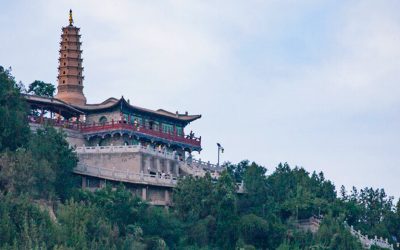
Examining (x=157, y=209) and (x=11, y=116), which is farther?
(x=157, y=209)

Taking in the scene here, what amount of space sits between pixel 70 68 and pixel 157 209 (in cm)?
2102

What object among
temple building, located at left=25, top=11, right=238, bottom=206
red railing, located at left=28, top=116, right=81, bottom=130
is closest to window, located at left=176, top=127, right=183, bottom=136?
temple building, located at left=25, top=11, right=238, bottom=206

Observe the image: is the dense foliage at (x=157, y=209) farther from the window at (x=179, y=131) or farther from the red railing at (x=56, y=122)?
the window at (x=179, y=131)

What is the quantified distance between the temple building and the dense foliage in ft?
6.43

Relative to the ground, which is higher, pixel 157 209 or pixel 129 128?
pixel 129 128

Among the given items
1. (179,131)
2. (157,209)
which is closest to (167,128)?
(179,131)

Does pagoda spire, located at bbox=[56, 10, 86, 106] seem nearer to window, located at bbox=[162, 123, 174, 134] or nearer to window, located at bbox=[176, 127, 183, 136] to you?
window, located at bbox=[162, 123, 174, 134]

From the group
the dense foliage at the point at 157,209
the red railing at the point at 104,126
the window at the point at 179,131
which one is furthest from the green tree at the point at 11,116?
the window at the point at 179,131

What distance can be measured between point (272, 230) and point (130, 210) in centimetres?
988

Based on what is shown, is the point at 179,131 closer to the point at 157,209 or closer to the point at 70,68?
the point at 70,68

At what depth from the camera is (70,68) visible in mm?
90438

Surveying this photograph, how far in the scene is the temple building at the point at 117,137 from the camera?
77.2 meters

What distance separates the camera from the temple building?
77.2m

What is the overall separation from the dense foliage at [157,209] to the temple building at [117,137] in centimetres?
196
